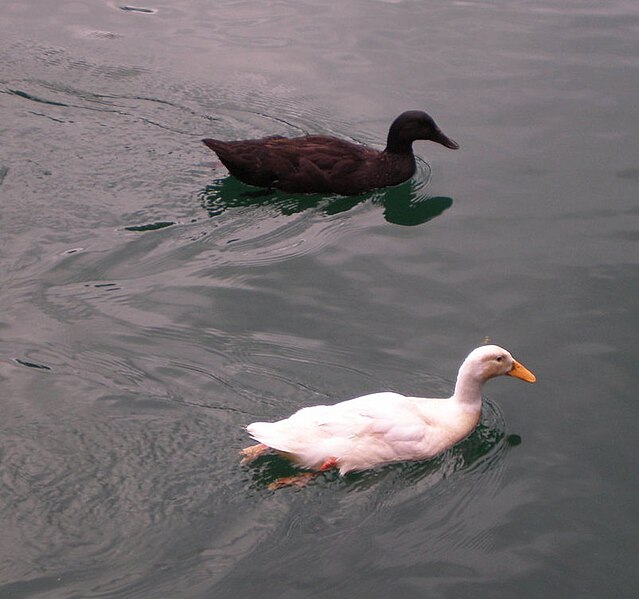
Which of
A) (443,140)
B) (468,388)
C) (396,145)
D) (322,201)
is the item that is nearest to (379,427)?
(468,388)

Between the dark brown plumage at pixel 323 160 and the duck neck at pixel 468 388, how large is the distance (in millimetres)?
3595

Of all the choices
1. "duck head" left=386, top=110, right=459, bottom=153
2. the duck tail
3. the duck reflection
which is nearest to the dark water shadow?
the duck reflection

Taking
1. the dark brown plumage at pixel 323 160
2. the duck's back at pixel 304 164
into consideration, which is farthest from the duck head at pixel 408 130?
the duck's back at pixel 304 164

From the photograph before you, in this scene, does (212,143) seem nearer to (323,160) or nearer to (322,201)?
(323,160)

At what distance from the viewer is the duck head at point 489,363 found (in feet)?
24.2

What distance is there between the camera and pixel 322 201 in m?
10.6

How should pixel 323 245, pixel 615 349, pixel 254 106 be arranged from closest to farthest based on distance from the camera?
1. pixel 615 349
2. pixel 323 245
3. pixel 254 106

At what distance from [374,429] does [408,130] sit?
471 centimetres

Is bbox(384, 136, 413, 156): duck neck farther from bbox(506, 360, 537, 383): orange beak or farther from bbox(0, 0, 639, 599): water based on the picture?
bbox(506, 360, 537, 383): orange beak

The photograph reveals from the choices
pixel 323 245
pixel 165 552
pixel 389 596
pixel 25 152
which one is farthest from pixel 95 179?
pixel 389 596

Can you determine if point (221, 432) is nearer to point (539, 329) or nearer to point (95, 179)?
point (539, 329)

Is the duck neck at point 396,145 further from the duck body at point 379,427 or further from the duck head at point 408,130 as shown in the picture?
the duck body at point 379,427

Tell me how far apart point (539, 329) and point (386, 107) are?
4589mm

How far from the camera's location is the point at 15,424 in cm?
723
